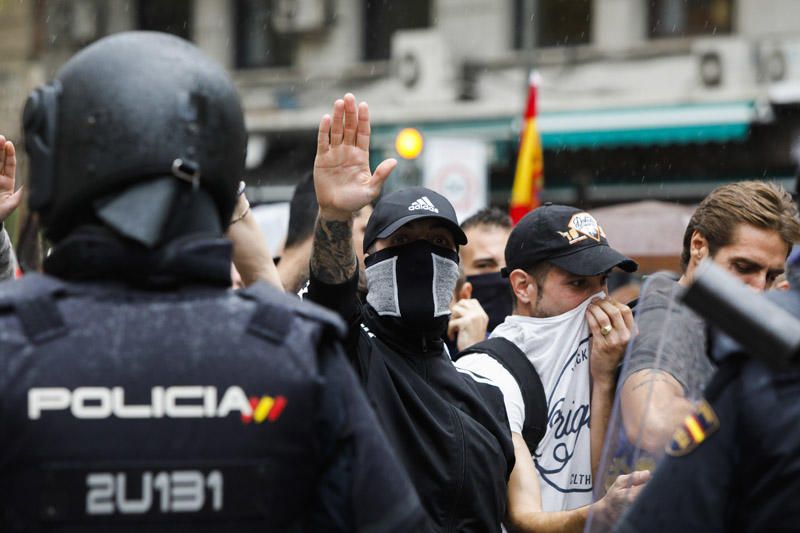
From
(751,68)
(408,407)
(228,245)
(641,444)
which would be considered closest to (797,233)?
(408,407)

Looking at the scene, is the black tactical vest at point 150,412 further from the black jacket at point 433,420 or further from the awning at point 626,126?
the awning at point 626,126

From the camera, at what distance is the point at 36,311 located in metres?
1.97

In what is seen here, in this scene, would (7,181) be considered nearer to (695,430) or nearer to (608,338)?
(608,338)

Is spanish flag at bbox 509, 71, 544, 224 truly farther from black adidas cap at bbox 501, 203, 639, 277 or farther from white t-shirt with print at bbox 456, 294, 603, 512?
white t-shirt with print at bbox 456, 294, 603, 512

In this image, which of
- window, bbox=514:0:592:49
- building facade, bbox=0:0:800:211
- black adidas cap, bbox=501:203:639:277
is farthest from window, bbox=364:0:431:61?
black adidas cap, bbox=501:203:639:277

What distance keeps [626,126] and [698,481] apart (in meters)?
14.6

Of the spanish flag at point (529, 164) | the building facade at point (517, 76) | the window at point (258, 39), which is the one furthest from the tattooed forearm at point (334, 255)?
the window at point (258, 39)

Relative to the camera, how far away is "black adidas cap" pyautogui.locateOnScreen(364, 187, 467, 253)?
3.60 m

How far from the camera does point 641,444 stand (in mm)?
2434

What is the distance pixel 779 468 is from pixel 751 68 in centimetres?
1492

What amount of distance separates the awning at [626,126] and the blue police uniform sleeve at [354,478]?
14084 mm

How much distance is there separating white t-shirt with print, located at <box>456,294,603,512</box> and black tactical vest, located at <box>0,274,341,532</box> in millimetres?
1785

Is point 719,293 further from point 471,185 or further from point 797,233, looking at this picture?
point 471,185

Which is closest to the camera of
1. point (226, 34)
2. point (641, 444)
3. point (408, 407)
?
point (641, 444)
